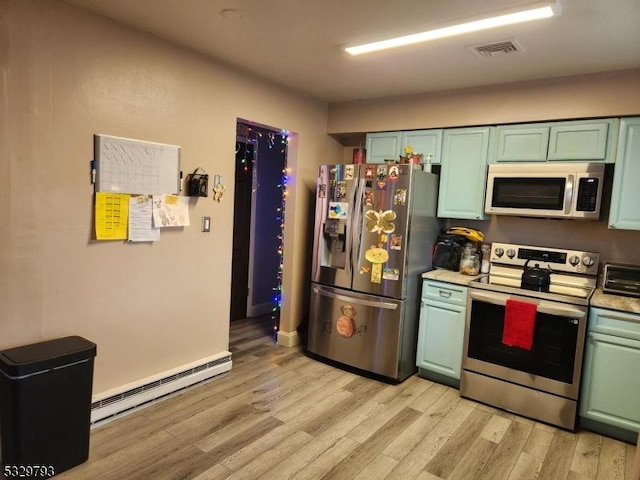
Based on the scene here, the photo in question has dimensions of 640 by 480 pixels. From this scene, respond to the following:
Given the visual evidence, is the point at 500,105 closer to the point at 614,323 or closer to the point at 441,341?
the point at 614,323

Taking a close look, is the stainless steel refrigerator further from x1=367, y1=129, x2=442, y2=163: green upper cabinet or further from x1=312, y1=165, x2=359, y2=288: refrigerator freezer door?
x1=367, y1=129, x2=442, y2=163: green upper cabinet

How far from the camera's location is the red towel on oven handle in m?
2.86

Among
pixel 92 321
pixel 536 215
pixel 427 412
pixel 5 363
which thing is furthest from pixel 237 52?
pixel 427 412

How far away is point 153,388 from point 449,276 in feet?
8.03

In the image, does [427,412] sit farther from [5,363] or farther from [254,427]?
[5,363]

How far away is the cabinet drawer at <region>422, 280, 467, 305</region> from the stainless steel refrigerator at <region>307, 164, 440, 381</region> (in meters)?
0.11

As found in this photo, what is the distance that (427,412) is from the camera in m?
3.00

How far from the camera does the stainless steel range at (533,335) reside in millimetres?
2799

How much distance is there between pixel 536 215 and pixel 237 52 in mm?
2570

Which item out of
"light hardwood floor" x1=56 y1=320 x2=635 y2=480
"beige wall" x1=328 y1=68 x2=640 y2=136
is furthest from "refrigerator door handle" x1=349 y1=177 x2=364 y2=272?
"light hardwood floor" x1=56 y1=320 x2=635 y2=480

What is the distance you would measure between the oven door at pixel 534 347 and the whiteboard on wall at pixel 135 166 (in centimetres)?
243

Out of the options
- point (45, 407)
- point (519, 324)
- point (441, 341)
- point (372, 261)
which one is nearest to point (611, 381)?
point (519, 324)

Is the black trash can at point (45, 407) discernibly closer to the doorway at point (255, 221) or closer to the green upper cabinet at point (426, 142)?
the doorway at point (255, 221)

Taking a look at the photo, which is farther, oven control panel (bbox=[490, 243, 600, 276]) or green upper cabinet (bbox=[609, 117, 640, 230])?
oven control panel (bbox=[490, 243, 600, 276])
